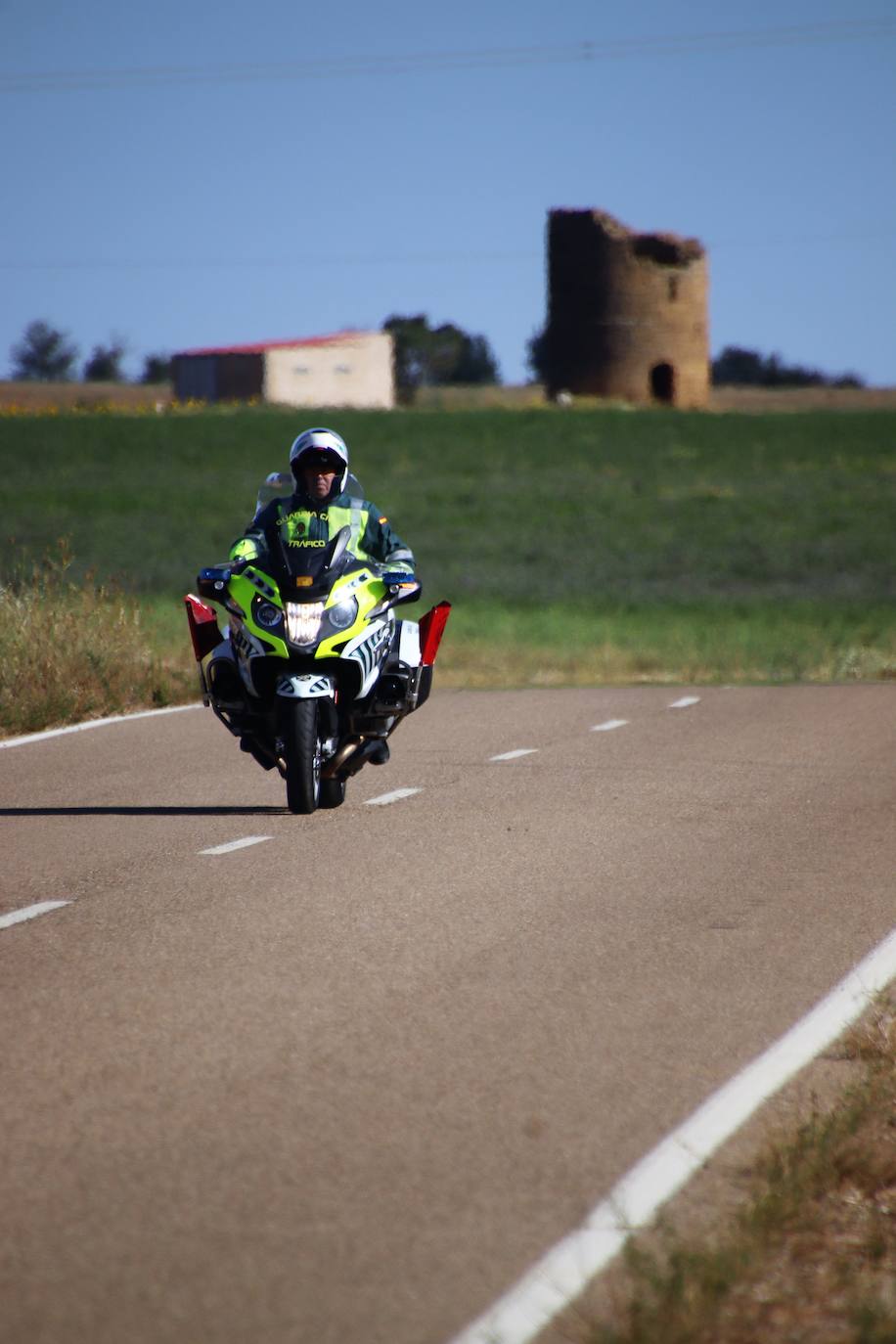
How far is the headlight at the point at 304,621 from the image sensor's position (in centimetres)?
1031

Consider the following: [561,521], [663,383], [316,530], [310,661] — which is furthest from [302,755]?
[663,383]

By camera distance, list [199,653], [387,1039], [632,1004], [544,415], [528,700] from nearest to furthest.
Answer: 1. [387,1039]
2. [632,1004]
3. [199,653]
4. [528,700]
5. [544,415]

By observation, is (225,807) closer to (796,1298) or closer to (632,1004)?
(632,1004)

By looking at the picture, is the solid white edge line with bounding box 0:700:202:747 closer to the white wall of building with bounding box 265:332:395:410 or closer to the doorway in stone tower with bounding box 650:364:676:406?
the doorway in stone tower with bounding box 650:364:676:406

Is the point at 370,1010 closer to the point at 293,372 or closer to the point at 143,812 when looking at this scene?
the point at 143,812

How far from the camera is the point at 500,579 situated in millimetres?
44875

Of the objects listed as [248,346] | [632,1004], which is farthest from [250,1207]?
[248,346]

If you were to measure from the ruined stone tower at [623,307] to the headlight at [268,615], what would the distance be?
91.3 meters

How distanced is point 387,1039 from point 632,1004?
2.99 ft

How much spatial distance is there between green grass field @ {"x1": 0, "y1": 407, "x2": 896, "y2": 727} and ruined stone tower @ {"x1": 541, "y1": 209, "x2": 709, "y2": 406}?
38.3 feet

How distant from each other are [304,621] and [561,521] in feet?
157

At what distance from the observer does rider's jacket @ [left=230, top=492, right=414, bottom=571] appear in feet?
34.7

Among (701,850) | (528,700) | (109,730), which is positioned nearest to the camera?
(701,850)

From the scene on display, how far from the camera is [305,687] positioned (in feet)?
33.5
